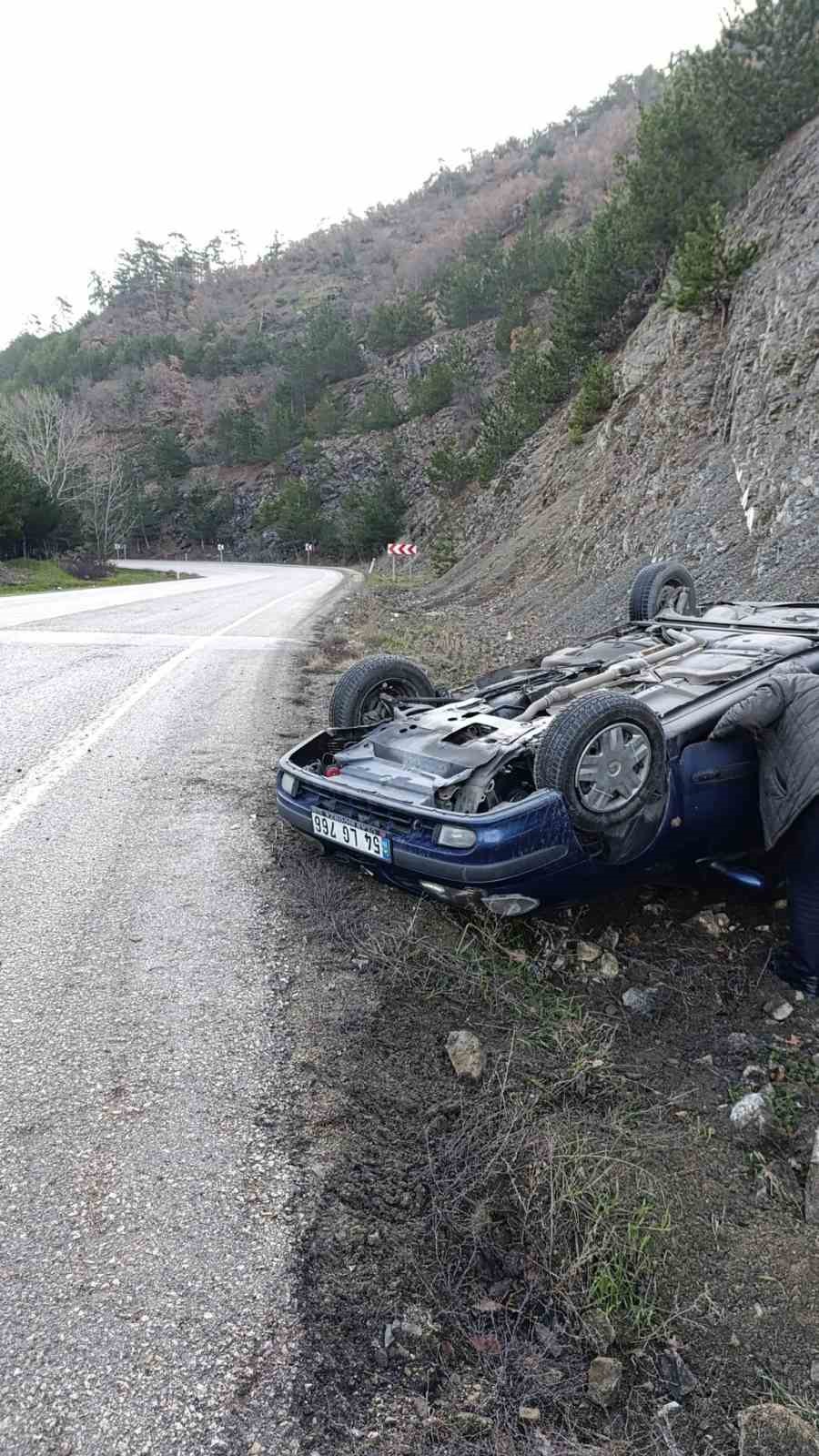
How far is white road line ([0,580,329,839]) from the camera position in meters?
5.29

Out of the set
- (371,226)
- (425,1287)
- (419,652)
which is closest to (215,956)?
(425,1287)

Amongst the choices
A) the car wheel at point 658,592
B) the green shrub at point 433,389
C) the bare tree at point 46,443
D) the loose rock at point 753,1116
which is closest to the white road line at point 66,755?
the loose rock at point 753,1116

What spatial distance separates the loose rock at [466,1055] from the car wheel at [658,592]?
186 inches

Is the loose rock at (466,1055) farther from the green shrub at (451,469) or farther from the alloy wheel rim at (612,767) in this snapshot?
the green shrub at (451,469)

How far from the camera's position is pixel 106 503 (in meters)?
57.0

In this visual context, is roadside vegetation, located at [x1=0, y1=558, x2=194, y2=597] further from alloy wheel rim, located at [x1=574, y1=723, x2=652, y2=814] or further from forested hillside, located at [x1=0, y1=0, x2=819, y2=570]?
alloy wheel rim, located at [x1=574, y1=723, x2=652, y2=814]

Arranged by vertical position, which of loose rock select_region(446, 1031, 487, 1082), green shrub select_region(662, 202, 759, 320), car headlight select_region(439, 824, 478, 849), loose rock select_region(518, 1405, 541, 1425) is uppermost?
green shrub select_region(662, 202, 759, 320)

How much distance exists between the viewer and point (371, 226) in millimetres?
94438

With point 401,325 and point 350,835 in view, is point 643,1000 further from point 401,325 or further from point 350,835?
point 401,325

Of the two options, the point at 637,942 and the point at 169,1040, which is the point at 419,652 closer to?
the point at 637,942

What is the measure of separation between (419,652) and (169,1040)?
30.7 feet

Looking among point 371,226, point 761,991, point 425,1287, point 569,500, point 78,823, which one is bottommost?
point 761,991

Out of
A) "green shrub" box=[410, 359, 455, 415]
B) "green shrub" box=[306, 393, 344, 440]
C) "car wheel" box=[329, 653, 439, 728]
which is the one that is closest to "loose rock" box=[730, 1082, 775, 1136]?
"car wheel" box=[329, 653, 439, 728]

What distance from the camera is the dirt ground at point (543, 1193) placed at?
1976mm
